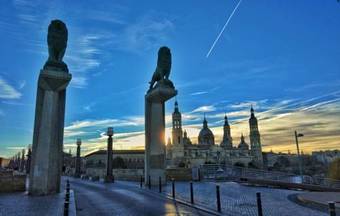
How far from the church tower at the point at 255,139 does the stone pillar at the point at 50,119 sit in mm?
152942

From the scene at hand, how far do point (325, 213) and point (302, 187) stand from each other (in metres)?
10.0

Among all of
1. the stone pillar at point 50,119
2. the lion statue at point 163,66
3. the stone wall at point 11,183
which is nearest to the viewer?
the stone pillar at point 50,119

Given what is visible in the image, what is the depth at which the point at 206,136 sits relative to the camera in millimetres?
159250

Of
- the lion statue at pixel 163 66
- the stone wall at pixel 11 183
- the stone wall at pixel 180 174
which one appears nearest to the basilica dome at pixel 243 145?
the stone wall at pixel 180 174

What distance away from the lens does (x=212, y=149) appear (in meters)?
149

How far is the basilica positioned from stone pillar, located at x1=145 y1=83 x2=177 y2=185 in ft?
362

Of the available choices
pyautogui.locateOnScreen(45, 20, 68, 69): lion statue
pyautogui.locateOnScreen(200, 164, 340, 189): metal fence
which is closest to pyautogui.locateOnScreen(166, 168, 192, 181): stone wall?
pyautogui.locateOnScreen(200, 164, 340, 189): metal fence

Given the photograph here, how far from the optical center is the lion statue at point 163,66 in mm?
25030

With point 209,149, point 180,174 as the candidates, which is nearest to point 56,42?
point 180,174

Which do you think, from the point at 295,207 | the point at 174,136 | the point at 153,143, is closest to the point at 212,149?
the point at 174,136

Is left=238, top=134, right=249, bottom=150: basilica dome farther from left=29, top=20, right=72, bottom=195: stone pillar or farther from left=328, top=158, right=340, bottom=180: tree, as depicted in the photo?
left=29, top=20, right=72, bottom=195: stone pillar

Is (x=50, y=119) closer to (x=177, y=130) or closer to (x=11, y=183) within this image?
(x=11, y=183)

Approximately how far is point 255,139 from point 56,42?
15504cm

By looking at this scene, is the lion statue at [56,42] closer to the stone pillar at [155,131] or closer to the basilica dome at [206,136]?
the stone pillar at [155,131]
